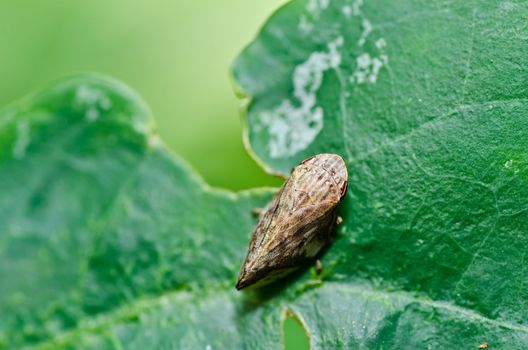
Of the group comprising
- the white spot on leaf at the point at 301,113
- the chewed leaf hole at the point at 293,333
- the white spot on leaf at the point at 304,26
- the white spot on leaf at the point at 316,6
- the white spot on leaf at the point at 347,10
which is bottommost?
the chewed leaf hole at the point at 293,333

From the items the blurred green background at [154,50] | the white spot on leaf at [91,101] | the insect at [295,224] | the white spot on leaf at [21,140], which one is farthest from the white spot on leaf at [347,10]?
the white spot on leaf at [21,140]

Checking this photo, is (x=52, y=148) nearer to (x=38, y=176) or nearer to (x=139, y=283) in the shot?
(x=38, y=176)

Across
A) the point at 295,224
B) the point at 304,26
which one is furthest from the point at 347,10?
the point at 295,224

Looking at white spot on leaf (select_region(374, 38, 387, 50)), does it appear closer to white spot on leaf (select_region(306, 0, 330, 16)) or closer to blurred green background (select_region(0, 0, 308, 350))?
white spot on leaf (select_region(306, 0, 330, 16))

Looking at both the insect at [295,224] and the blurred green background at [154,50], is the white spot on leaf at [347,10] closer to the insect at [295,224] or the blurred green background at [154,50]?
the insect at [295,224]

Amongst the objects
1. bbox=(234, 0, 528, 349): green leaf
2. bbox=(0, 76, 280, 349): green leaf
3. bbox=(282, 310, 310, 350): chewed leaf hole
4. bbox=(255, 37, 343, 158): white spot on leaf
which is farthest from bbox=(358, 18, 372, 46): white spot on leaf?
bbox=(282, 310, 310, 350): chewed leaf hole

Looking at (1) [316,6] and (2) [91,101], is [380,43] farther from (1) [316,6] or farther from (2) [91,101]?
(2) [91,101]
